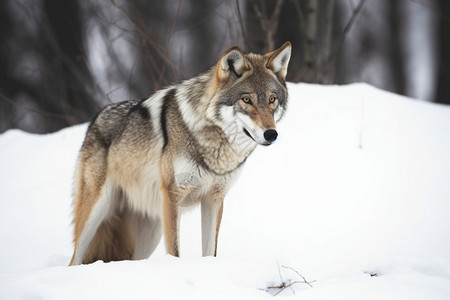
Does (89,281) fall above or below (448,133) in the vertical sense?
below

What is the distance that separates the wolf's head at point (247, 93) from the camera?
310cm

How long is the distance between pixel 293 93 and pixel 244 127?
132 inches

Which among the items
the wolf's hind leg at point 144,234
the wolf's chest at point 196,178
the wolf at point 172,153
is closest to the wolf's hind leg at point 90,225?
the wolf at point 172,153

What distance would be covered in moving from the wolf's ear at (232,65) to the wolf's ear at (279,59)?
0.22 m

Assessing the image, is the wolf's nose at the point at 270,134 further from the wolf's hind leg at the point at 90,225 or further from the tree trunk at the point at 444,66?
the tree trunk at the point at 444,66

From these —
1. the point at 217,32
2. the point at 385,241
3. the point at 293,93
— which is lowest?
the point at 385,241

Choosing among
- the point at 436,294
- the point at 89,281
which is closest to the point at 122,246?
the point at 89,281

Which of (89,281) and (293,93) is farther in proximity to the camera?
(293,93)

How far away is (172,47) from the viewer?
48.0 ft

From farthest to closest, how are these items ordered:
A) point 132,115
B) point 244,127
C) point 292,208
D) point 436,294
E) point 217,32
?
1. point 217,32
2. point 292,208
3. point 132,115
4. point 244,127
5. point 436,294

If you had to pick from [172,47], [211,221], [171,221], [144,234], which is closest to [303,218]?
[211,221]

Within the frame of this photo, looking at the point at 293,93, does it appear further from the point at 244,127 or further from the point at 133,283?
the point at 133,283

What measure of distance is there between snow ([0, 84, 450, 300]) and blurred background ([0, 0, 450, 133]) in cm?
204

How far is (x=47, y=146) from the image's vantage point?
6582 mm
